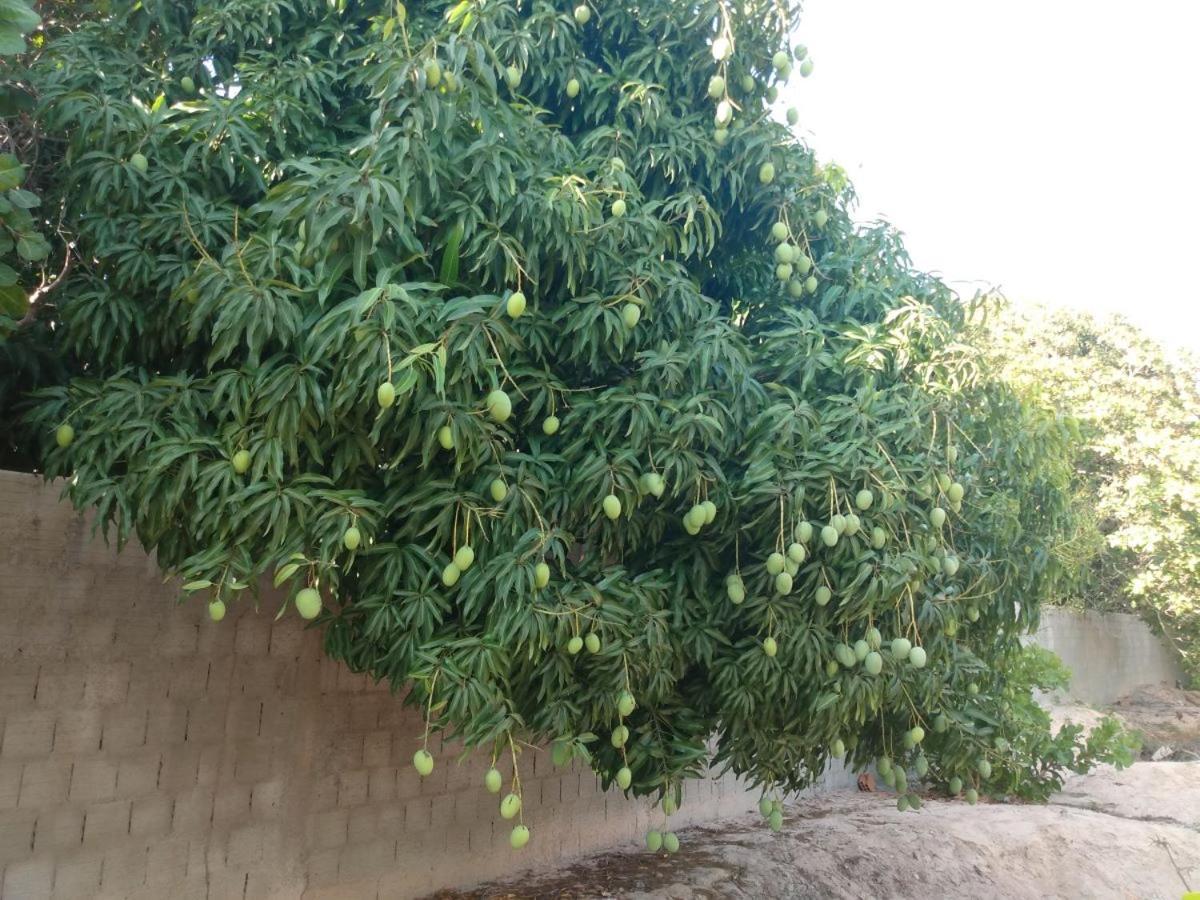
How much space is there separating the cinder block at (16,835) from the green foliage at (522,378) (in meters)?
1.27

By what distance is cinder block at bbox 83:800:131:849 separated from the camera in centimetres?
409

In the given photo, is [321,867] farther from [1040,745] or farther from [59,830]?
[1040,745]

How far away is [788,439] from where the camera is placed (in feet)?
13.2

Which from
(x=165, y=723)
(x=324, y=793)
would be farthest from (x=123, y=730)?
(x=324, y=793)

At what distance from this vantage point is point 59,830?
4004 mm

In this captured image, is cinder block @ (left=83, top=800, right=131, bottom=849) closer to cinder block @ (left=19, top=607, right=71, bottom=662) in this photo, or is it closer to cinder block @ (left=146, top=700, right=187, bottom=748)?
cinder block @ (left=146, top=700, right=187, bottom=748)

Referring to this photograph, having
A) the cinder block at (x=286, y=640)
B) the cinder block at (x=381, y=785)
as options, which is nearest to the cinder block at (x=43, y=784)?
the cinder block at (x=286, y=640)

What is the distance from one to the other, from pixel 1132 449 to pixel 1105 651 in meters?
4.03

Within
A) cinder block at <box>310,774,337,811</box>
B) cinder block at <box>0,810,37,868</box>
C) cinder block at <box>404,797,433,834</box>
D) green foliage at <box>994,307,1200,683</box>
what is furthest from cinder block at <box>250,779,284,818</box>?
green foliage at <box>994,307,1200,683</box>

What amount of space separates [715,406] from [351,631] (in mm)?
1722

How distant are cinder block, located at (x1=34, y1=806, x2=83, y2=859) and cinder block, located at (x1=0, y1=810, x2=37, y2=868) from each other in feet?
0.08

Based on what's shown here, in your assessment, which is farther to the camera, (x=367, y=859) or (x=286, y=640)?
(x=367, y=859)

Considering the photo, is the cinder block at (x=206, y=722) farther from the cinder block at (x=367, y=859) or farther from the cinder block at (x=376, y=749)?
the cinder block at (x=367, y=859)

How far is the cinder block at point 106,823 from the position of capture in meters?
4.09
